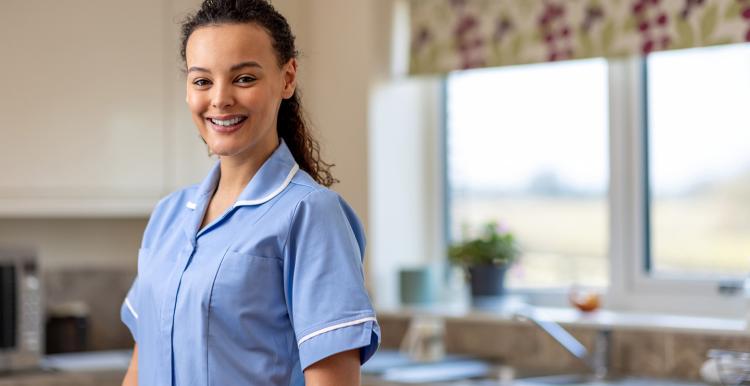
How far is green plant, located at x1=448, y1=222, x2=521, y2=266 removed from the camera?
11.8 feet

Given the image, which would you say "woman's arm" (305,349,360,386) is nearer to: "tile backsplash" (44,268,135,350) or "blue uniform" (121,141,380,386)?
"blue uniform" (121,141,380,386)

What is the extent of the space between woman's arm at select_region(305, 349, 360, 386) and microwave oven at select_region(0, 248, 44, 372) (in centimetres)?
213

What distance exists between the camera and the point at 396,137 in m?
3.84

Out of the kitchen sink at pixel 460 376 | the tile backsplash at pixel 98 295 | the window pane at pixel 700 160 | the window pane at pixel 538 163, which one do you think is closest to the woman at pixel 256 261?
the kitchen sink at pixel 460 376

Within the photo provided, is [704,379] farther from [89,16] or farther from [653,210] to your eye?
[89,16]

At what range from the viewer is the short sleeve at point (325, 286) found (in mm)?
1355

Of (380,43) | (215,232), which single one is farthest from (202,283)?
(380,43)

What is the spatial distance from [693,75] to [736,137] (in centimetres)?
23

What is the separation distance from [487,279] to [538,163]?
437 millimetres

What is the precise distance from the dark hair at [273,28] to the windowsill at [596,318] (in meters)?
1.78

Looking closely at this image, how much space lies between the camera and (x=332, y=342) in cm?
135

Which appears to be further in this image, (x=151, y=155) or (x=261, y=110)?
(x=151, y=155)

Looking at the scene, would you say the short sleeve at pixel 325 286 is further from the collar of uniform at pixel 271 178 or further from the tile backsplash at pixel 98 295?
the tile backsplash at pixel 98 295

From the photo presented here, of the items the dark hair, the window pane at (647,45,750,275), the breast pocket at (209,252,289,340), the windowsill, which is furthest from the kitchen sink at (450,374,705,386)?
the breast pocket at (209,252,289,340)
